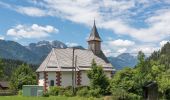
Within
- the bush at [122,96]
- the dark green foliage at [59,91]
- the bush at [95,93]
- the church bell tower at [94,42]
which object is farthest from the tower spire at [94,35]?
the bush at [122,96]

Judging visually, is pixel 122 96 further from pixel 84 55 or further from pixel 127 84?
pixel 84 55

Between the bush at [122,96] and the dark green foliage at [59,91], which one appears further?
the dark green foliage at [59,91]

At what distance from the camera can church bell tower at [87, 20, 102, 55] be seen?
76.2 metres

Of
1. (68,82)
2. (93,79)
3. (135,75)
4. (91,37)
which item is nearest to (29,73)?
(91,37)

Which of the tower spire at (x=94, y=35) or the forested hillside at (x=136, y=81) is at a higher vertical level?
the tower spire at (x=94, y=35)

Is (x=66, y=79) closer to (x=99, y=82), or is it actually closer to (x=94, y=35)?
(x=99, y=82)

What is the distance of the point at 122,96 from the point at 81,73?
2870 cm

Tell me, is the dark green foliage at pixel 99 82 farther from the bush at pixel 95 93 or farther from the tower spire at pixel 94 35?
the tower spire at pixel 94 35

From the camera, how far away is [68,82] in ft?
216

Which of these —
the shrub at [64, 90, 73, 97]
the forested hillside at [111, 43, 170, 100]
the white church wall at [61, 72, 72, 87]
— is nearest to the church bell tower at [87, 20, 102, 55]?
the white church wall at [61, 72, 72, 87]

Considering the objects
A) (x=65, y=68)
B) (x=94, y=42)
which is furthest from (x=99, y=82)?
(x=94, y=42)

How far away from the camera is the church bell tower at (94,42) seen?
76250mm

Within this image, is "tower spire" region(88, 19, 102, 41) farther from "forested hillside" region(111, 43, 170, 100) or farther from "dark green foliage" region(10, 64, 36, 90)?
"forested hillside" region(111, 43, 170, 100)

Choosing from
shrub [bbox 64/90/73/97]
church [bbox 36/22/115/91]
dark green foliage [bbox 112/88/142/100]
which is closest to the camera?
dark green foliage [bbox 112/88/142/100]
